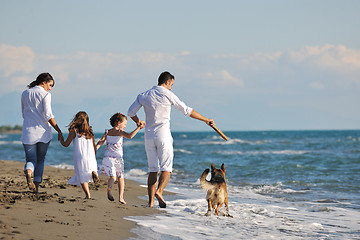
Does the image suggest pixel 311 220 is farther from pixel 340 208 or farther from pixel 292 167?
pixel 292 167

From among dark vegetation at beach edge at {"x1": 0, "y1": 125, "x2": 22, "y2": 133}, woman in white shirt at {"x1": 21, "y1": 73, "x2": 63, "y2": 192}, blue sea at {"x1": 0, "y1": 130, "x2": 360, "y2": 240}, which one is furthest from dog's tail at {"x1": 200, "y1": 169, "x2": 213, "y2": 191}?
dark vegetation at beach edge at {"x1": 0, "y1": 125, "x2": 22, "y2": 133}

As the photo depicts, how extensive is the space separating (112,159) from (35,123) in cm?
132

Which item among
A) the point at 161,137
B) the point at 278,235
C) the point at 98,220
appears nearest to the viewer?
the point at 98,220

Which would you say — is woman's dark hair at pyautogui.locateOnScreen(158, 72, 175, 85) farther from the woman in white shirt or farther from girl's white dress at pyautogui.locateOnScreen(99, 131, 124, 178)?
the woman in white shirt

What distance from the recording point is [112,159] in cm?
680

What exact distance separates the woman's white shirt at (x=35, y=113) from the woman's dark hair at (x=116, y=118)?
979 mm

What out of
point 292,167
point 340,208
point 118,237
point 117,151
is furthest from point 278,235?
point 292,167

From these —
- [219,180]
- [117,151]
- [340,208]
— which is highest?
[117,151]

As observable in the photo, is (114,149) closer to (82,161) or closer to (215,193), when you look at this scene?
(82,161)

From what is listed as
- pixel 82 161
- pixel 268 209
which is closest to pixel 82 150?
pixel 82 161

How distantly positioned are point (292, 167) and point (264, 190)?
21.7 ft

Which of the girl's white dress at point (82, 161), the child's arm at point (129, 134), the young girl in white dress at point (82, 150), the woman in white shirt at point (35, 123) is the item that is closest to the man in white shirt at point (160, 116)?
the child's arm at point (129, 134)

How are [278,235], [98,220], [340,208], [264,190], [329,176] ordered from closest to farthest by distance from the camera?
1. [98,220]
2. [278,235]
3. [340,208]
4. [264,190]
5. [329,176]

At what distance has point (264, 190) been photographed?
10.8 m
